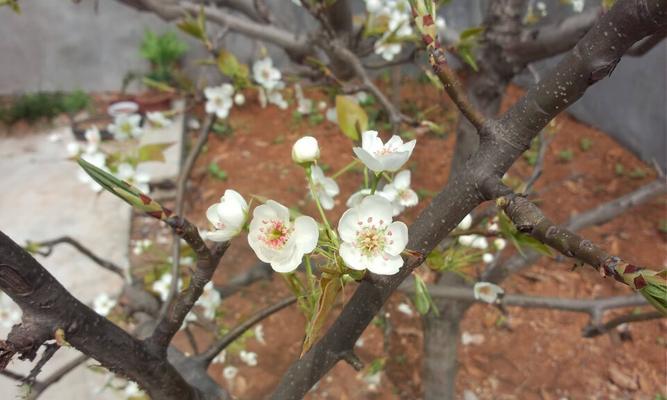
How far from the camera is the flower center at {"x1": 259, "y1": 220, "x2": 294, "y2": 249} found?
1.93 ft

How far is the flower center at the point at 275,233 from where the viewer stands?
1.93ft

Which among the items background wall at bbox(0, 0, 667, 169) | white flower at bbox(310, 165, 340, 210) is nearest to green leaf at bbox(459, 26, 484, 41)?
white flower at bbox(310, 165, 340, 210)

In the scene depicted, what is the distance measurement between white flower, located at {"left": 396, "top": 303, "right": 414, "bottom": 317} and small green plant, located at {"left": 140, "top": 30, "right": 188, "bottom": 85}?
2.99m

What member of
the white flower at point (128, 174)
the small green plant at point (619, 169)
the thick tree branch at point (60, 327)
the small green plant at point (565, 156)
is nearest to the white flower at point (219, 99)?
the white flower at point (128, 174)

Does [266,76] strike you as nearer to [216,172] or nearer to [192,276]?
[192,276]

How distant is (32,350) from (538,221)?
512mm

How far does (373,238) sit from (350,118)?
0.35 m

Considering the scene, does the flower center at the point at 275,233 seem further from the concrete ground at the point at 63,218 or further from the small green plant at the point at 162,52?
the small green plant at the point at 162,52

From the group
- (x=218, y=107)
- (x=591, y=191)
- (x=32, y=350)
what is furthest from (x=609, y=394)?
(x=32, y=350)

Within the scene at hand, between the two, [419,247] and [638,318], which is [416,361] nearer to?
[638,318]

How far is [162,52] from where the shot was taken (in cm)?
459

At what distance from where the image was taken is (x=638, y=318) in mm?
1237

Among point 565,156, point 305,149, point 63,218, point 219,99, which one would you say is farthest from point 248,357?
point 565,156

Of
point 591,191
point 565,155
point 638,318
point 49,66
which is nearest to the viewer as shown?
point 638,318
